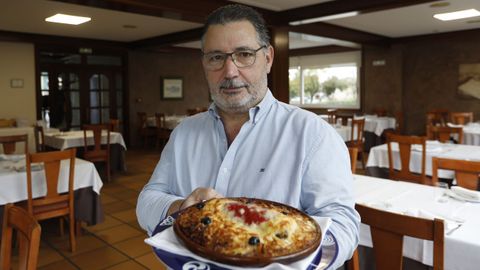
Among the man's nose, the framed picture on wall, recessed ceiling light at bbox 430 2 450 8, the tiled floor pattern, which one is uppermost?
recessed ceiling light at bbox 430 2 450 8

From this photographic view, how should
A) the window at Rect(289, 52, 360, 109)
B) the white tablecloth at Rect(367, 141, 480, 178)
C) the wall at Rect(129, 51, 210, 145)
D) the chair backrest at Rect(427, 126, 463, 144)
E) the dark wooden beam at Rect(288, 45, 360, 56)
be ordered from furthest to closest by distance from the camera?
the window at Rect(289, 52, 360, 109)
the dark wooden beam at Rect(288, 45, 360, 56)
the wall at Rect(129, 51, 210, 145)
the chair backrest at Rect(427, 126, 463, 144)
the white tablecloth at Rect(367, 141, 480, 178)

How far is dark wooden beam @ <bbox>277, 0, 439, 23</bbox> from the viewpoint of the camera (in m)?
4.94

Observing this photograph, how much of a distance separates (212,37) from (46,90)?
8.42 m

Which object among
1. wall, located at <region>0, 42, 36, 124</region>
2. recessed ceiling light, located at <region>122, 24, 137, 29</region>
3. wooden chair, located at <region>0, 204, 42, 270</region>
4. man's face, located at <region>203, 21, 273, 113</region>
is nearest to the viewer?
man's face, located at <region>203, 21, 273, 113</region>

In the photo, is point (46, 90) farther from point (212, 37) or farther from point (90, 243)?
point (212, 37)

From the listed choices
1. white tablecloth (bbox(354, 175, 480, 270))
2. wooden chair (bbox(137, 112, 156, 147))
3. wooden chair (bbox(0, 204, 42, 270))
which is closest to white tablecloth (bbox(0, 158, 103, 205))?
wooden chair (bbox(0, 204, 42, 270))

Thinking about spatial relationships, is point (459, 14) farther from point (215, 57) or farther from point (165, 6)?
point (215, 57)

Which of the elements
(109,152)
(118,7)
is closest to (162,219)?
(118,7)

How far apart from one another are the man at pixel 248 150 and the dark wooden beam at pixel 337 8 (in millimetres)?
4465

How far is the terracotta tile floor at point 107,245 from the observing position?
2994mm

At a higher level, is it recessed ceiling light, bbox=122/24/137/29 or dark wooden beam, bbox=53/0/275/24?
recessed ceiling light, bbox=122/24/137/29

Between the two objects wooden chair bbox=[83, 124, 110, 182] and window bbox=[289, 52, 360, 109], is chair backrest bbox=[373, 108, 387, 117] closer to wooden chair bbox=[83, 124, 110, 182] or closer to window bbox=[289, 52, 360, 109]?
window bbox=[289, 52, 360, 109]

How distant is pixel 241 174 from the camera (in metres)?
1.09

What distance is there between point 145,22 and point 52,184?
4.35 metres
